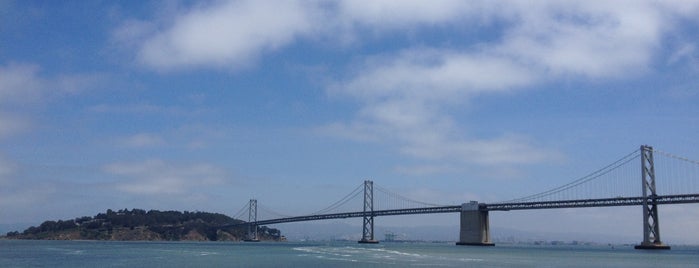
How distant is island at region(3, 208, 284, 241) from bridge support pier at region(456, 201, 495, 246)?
69910mm

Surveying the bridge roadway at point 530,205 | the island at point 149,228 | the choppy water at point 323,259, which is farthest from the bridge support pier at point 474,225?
the island at point 149,228

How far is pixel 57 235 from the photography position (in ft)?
500

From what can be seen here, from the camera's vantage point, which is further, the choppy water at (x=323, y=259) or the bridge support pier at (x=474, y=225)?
the bridge support pier at (x=474, y=225)

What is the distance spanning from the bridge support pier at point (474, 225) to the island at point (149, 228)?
2752 inches

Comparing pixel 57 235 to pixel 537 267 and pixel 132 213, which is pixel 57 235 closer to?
pixel 132 213

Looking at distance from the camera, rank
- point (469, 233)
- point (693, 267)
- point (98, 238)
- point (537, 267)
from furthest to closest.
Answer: point (98, 238)
point (469, 233)
point (693, 267)
point (537, 267)

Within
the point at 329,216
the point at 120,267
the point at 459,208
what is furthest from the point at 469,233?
the point at 120,267

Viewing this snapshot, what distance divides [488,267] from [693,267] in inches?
473

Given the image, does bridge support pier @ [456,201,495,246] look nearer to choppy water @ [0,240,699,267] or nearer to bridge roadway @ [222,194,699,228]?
bridge roadway @ [222,194,699,228]

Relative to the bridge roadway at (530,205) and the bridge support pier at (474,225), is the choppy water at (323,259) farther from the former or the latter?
the bridge support pier at (474,225)

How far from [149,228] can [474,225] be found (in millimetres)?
95557

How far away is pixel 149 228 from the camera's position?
491 feet

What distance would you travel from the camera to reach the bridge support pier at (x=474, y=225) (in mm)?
74125

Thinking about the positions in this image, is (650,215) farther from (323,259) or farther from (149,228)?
(149,228)
